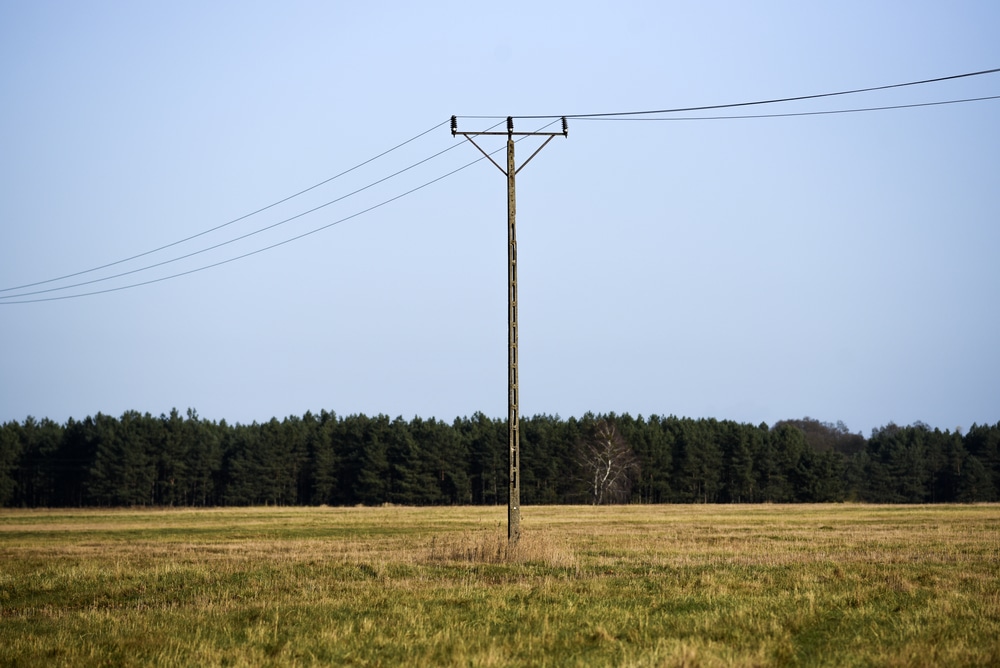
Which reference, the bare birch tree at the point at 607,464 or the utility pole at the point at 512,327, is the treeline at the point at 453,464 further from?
the utility pole at the point at 512,327

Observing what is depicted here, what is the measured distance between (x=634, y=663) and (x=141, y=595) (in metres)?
12.0

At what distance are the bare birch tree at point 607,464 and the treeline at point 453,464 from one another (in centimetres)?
84

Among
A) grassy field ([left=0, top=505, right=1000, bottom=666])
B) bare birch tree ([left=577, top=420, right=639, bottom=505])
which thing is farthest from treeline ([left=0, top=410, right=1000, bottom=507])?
grassy field ([left=0, top=505, right=1000, bottom=666])

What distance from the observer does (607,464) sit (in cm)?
10412

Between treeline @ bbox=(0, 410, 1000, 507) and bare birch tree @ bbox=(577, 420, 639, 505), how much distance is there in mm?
844

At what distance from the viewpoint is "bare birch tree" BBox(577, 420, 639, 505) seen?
4077 inches

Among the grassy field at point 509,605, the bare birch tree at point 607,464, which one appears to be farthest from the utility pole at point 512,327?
the bare birch tree at point 607,464

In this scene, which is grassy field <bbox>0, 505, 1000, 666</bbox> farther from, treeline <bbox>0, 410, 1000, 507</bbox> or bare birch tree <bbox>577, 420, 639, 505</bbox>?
treeline <bbox>0, 410, 1000, 507</bbox>

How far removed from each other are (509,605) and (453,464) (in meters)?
94.2

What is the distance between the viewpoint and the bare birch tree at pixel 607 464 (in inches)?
4077

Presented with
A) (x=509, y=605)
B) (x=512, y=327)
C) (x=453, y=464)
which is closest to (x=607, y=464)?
(x=453, y=464)

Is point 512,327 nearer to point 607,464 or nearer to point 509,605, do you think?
point 509,605

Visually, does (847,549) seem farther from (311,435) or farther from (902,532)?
(311,435)

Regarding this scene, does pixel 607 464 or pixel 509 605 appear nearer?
pixel 509 605
